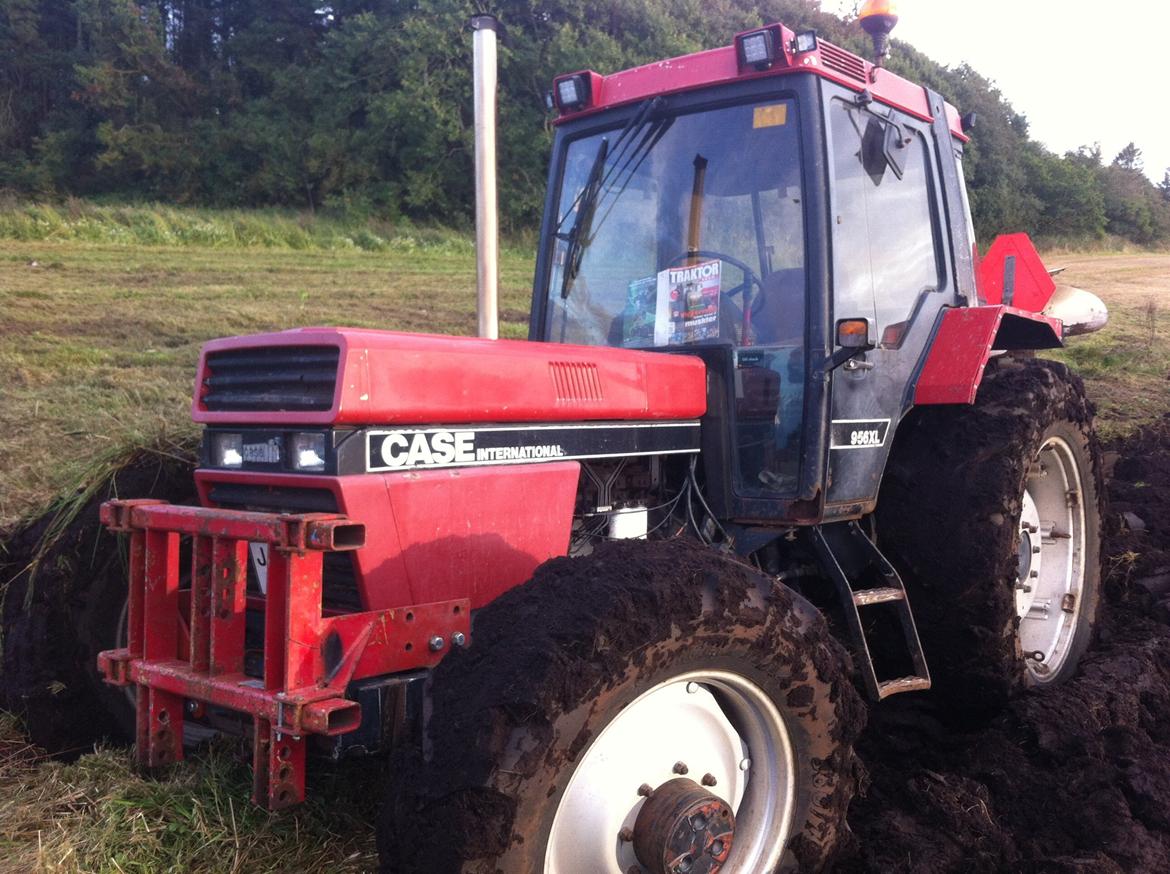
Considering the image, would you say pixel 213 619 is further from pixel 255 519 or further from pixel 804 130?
pixel 804 130

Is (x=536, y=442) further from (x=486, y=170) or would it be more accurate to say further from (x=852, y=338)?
(x=852, y=338)

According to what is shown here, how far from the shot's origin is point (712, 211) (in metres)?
3.72

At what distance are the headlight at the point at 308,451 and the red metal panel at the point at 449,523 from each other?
4cm

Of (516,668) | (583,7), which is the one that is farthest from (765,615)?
(583,7)

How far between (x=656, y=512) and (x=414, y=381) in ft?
3.90

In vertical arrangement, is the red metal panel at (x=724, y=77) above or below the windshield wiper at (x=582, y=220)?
above

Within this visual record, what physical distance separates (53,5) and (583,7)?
1771 centimetres

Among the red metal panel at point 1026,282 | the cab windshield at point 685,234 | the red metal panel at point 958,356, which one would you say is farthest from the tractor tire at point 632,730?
the red metal panel at point 1026,282

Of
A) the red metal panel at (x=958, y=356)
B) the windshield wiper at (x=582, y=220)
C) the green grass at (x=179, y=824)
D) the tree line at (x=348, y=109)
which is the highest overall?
the tree line at (x=348, y=109)

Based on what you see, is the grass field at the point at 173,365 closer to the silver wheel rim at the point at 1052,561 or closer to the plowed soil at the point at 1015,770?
the plowed soil at the point at 1015,770

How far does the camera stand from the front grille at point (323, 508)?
2707 mm

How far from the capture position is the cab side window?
369 centimetres

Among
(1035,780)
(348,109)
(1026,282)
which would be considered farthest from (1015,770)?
(348,109)

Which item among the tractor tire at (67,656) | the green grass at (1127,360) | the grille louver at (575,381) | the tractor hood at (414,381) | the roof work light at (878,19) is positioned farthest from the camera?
the green grass at (1127,360)
